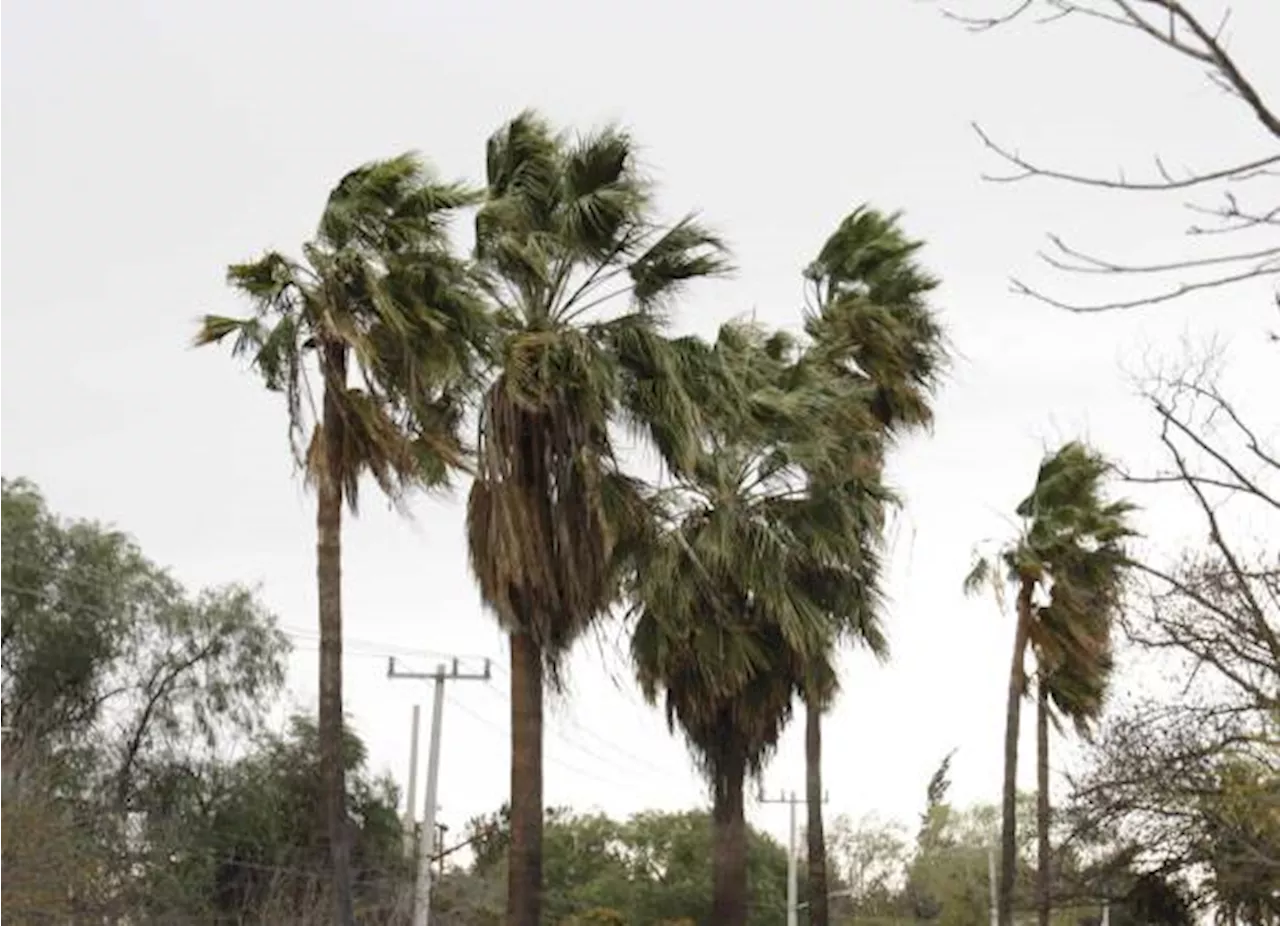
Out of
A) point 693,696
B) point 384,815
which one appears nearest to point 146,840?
point 384,815

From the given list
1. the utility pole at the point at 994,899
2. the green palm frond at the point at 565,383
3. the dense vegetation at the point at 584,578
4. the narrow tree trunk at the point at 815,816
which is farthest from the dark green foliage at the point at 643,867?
the green palm frond at the point at 565,383

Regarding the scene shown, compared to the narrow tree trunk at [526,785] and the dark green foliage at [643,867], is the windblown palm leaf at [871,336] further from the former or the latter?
the dark green foliage at [643,867]

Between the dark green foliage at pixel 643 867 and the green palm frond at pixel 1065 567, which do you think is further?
the dark green foliage at pixel 643 867

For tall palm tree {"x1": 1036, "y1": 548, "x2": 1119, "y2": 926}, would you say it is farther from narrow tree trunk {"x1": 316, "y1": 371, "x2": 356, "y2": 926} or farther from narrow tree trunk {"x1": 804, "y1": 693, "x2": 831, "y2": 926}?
narrow tree trunk {"x1": 316, "y1": 371, "x2": 356, "y2": 926}

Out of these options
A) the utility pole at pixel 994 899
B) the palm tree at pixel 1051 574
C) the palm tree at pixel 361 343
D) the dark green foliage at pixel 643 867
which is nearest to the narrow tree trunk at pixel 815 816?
the palm tree at pixel 1051 574

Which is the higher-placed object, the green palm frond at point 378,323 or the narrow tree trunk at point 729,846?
the green palm frond at point 378,323

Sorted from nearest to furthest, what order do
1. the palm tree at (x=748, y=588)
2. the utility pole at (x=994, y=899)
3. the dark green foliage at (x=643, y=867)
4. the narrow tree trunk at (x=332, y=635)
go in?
the narrow tree trunk at (x=332, y=635) → the palm tree at (x=748, y=588) → the utility pole at (x=994, y=899) → the dark green foliage at (x=643, y=867)

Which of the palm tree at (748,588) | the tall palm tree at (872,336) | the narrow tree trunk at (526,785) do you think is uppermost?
the tall palm tree at (872,336)

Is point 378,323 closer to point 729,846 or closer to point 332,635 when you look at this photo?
point 332,635

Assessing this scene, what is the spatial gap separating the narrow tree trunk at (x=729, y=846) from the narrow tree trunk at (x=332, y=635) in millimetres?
7731

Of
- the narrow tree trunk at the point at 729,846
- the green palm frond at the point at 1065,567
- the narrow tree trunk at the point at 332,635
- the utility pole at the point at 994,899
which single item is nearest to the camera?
the narrow tree trunk at the point at 332,635

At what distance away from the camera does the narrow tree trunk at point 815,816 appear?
2533 cm

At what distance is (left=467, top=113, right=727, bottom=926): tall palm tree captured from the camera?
16359 mm

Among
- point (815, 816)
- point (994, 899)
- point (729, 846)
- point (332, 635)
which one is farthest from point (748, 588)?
point (994, 899)
